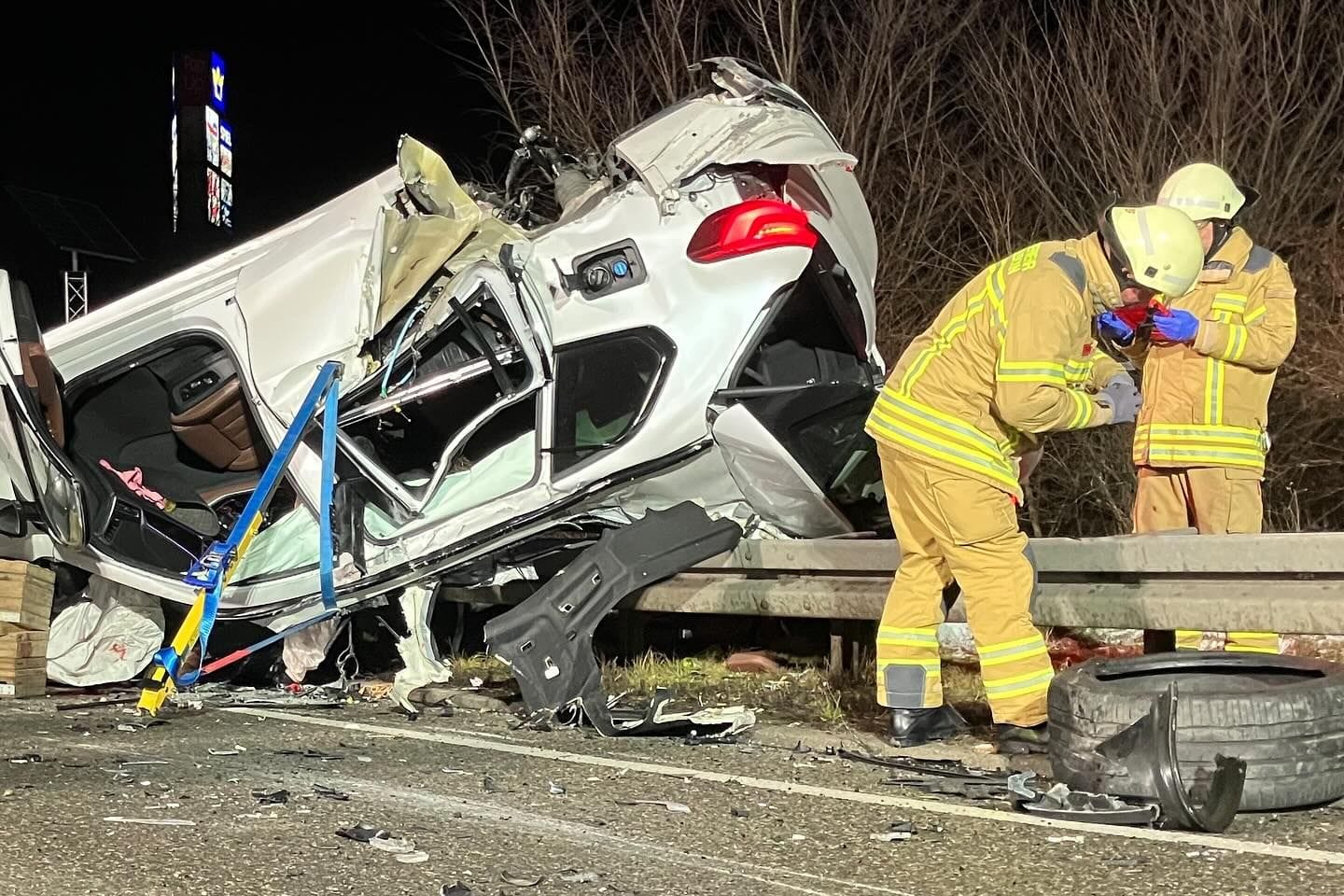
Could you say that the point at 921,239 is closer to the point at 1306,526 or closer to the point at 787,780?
the point at 1306,526

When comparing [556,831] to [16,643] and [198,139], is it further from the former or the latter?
[198,139]

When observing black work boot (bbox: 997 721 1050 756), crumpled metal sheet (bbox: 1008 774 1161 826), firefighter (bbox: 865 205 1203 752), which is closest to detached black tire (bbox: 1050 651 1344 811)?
crumpled metal sheet (bbox: 1008 774 1161 826)

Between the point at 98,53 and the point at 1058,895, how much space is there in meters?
23.6

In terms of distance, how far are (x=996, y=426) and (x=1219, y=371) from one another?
1072 mm

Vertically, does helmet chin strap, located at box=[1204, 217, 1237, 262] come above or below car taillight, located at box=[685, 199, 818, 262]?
below

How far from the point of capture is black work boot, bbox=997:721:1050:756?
4.07 metres

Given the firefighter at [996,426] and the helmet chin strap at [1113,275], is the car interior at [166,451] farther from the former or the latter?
the helmet chin strap at [1113,275]

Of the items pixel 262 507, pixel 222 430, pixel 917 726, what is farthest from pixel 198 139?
pixel 917 726

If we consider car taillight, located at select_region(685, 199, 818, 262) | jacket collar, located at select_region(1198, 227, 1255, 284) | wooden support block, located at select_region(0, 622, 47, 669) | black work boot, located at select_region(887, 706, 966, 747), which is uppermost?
car taillight, located at select_region(685, 199, 818, 262)

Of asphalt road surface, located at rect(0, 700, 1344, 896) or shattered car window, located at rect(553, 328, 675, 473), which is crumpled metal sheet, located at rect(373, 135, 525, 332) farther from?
asphalt road surface, located at rect(0, 700, 1344, 896)

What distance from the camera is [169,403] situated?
6180 millimetres

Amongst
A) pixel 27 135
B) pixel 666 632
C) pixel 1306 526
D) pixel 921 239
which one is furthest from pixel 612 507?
pixel 27 135

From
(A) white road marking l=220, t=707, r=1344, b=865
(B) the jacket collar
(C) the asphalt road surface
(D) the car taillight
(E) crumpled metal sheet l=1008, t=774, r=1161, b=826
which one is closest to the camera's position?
(C) the asphalt road surface

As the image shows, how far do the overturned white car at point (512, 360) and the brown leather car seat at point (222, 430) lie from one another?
5cm
